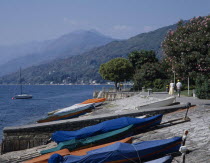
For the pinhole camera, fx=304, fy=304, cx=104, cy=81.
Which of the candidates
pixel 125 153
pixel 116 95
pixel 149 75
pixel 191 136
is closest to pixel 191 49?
pixel 191 136

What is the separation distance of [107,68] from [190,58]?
117 ft

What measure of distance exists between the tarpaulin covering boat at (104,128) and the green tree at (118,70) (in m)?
43.8

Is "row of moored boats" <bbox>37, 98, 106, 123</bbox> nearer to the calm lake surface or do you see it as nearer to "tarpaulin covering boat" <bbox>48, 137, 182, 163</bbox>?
the calm lake surface

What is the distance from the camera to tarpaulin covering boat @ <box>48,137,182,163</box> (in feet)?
31.6

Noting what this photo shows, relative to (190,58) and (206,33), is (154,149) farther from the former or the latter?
(206,33)

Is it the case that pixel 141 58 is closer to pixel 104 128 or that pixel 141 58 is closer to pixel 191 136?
pixel 104 128

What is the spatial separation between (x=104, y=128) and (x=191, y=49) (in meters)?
14.2

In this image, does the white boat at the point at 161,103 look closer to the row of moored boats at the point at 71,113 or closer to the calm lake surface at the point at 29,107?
the row of moored boats at the point at 71,113

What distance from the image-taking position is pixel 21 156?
13258mm

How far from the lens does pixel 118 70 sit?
58.9m

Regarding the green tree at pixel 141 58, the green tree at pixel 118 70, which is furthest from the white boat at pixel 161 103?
the green tree at pixel 141 58

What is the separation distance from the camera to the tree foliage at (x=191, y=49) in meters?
24.5

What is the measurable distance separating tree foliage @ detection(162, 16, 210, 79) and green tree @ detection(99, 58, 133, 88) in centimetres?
3036

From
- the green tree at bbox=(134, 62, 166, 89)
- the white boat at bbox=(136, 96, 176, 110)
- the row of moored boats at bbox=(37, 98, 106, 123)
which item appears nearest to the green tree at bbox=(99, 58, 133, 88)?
the green tree at bbox=(134, 62, 166, 89)
